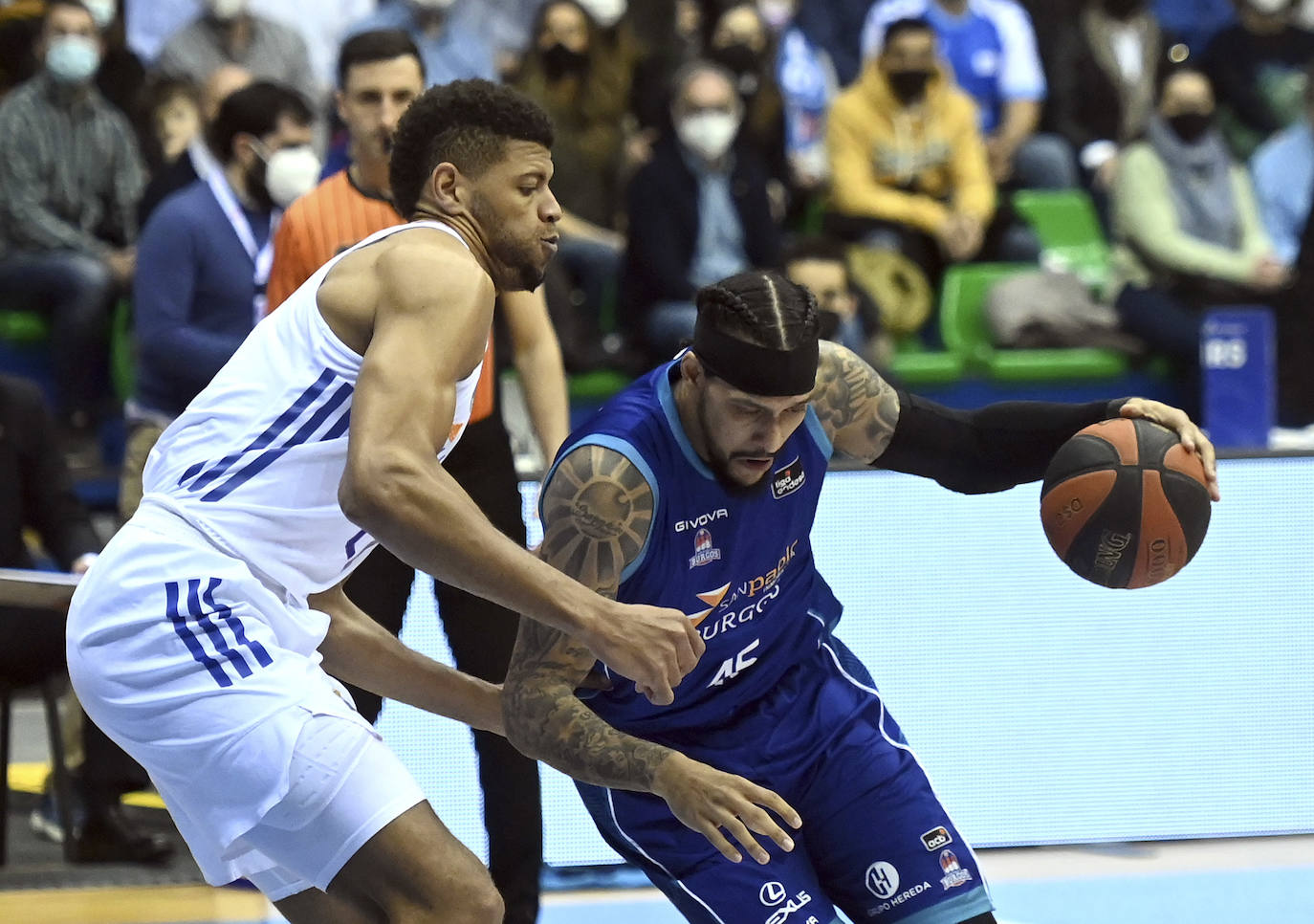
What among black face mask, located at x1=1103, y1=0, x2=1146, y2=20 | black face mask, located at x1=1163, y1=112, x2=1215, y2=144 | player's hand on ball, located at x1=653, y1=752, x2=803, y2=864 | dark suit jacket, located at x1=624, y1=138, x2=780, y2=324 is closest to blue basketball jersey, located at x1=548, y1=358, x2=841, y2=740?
player's hand on ball, located at x1=653, y1=752, x2=803, y2=864

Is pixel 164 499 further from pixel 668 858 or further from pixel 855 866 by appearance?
pixel 855 866

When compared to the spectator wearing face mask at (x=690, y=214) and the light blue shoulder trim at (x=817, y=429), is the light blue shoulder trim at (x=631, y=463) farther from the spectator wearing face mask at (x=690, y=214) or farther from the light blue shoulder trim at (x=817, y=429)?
the spectator wearing face mask at (x=690, y=214)

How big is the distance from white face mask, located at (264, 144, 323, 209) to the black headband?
274 centimetres

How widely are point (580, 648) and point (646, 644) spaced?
0.58 m

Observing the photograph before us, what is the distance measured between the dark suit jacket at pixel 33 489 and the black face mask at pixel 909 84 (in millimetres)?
4267

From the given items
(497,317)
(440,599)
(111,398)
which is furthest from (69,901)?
(111,398)

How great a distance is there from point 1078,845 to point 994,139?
4672mm

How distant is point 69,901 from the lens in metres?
4.61

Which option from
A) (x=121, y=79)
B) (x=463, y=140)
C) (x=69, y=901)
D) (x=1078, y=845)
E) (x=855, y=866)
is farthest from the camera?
(x=121, y=79)

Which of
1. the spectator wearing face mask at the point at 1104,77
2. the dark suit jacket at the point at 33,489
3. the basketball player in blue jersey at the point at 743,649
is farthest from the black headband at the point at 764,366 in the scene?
the spectator wearing face mask at the point at 1104,77

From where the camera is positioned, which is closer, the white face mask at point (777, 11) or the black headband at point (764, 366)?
the black headband at point (764, 366)

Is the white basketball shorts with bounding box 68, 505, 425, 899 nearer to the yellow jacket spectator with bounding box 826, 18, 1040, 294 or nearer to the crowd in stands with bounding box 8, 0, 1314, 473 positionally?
the crowd in stands with bounding box 8, 0, 1314, 473

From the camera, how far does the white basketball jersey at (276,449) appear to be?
2.61 meters

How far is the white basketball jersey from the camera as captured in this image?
8.57 feet
